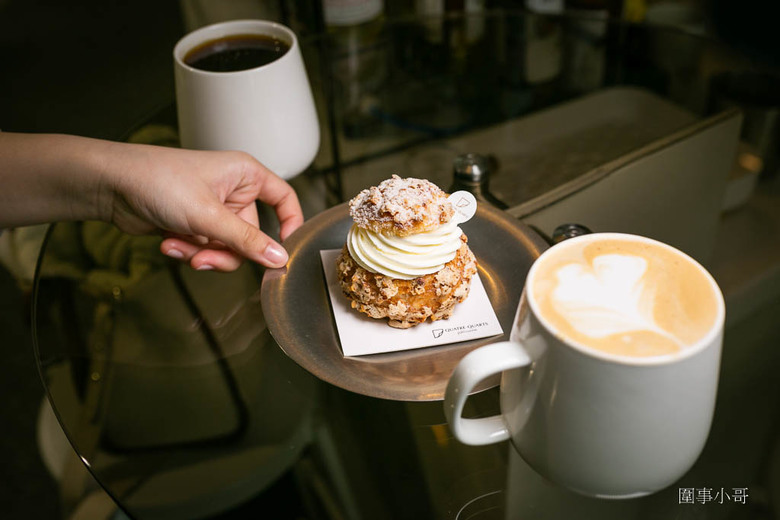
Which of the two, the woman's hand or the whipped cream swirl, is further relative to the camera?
the woman's hand

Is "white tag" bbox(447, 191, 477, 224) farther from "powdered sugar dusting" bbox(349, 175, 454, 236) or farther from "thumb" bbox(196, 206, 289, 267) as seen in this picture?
"thumb" bbox(196, 206, 289, 267)

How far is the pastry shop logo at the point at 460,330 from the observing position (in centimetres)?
77

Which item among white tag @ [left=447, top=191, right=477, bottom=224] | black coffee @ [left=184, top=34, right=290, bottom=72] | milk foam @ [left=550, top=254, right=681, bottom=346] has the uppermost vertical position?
black coffee @ [left=184, top=34, right=290, bottom=72]

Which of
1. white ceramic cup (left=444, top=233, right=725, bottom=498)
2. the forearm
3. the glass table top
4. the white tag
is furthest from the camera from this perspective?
the forearm

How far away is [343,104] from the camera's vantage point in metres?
1.27

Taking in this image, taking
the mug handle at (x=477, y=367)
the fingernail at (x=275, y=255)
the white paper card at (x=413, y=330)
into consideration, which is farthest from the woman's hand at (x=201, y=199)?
the mug handle at (x=477, y=367)

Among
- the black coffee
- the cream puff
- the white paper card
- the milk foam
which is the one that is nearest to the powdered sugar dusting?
the cream puff

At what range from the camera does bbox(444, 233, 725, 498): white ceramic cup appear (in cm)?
50

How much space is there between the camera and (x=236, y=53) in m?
0.98

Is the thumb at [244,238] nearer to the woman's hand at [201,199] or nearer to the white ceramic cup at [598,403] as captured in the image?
the woman's hand at [201,199]

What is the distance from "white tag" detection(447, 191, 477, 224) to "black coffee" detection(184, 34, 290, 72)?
34 cm

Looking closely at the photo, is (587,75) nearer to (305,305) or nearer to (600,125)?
(600,125)

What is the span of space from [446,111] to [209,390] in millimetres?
694

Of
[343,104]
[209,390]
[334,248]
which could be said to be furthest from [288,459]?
[343,104]
